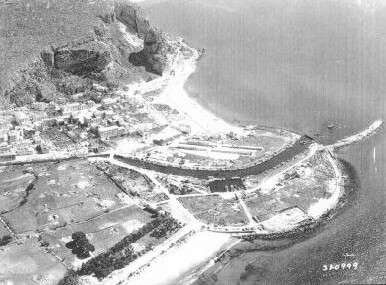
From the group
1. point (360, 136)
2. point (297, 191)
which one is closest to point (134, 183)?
point (297, 191)

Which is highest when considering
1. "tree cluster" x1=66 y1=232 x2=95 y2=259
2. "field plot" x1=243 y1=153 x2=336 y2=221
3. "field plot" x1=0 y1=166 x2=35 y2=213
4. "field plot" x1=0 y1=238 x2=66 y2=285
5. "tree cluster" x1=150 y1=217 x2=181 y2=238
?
"field plot" x1=243 y1=153 x2=336 y2=221

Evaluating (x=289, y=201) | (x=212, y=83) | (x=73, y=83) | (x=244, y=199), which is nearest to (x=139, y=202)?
(x=244, y=199)

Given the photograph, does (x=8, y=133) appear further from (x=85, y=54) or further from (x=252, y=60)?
(x=252, y=60)

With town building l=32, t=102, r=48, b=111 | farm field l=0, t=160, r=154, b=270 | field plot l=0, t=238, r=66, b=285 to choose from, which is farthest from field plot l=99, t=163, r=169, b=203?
town building l=32, t=102, r=48, b=111

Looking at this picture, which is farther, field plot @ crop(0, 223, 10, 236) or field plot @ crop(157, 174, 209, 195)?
field plot @ crop(157, 174, 209, 195)

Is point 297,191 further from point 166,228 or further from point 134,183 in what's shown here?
point 134,183

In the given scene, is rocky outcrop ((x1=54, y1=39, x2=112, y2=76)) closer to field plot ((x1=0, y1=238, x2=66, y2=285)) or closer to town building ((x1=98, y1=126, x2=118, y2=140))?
town building ((x1=98, y1=126, x2=118, y2=140))
